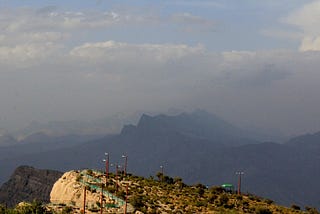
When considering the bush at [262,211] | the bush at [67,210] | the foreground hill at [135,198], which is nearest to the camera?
the bush at [67,210]

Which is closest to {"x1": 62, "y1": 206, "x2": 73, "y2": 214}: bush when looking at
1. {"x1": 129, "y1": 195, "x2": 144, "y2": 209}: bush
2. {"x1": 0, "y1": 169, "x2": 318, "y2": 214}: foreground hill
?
{"x1": 0, "y1": 169, "x2": 318, "y2": 214}: foreground hill

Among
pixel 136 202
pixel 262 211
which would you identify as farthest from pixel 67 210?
pixel 262 211

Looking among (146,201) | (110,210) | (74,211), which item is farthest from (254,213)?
(74,211)

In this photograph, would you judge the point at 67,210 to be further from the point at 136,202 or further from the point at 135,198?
the point at 135,198

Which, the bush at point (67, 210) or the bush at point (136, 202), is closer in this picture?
the bush at point (67, 210)

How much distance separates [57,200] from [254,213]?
4203 cm

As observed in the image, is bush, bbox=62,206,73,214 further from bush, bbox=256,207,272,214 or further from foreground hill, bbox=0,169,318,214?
bush, bbox=256,207,272,214

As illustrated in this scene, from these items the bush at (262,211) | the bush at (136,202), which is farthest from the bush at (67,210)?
the bush at (262,211)

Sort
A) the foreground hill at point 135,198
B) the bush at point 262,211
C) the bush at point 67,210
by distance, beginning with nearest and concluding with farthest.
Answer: the bush at point 67,210 < the foreground hill at point 135,198 < the bush at point 262,211

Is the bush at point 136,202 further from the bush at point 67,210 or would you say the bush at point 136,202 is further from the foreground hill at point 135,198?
the bush at point 67,210

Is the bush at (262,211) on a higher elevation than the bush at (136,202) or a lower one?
lower

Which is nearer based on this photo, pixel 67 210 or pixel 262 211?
pixel 67 210

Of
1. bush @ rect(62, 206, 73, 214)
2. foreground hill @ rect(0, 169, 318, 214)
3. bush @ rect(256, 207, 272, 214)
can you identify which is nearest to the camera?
bush @ rect(62, 206, 73, 214)

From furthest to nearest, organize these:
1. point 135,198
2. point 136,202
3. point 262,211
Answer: point 262,211, point 135,198, point 136,202
